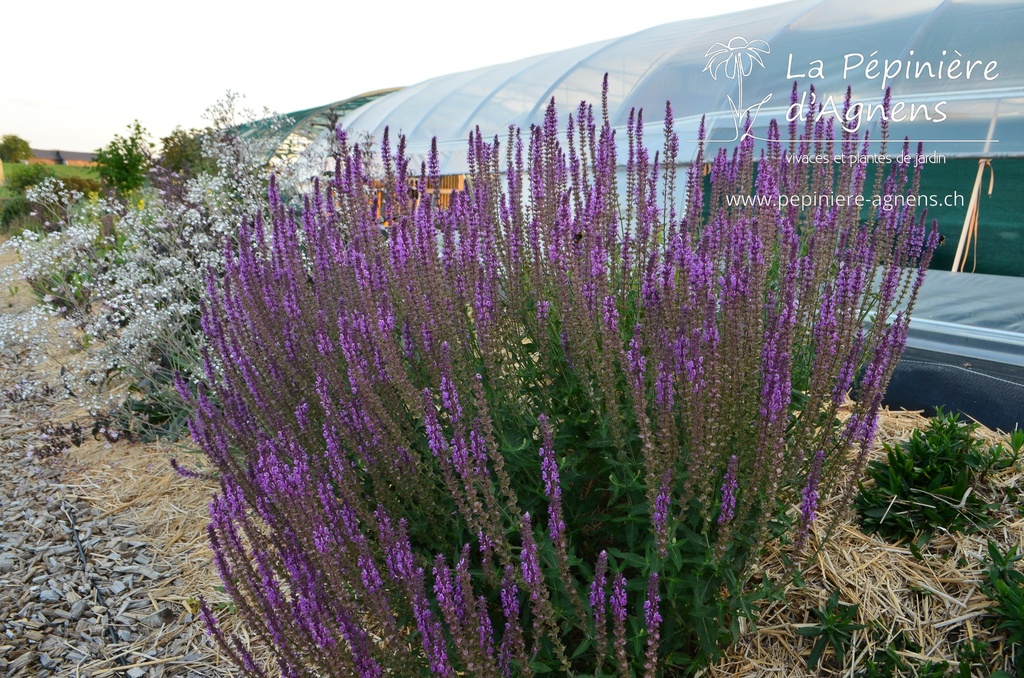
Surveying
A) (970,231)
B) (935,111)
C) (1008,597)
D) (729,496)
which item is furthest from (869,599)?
(935,111)

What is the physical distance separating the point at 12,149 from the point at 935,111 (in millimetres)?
39926

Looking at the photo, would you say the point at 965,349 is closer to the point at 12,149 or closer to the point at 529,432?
the point at 529,432

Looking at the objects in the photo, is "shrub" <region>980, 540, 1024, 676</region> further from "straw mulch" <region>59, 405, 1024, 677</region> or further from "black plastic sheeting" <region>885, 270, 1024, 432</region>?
"black plastic sheeting" <region>885, 270, 1024, 432</region>

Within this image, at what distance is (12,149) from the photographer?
3331cm

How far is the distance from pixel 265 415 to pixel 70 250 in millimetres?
4993

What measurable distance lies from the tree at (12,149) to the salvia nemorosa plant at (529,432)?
38586 millimetres

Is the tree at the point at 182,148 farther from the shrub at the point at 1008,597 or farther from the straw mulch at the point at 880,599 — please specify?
the shrub at the point at 1008,597

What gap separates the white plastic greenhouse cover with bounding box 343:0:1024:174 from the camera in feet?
20.8

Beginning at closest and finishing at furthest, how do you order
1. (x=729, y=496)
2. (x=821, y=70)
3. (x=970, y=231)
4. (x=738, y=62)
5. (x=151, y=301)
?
(x=729, y=496) < (x=151, y=301) < (x=970, y=231) < (x=821, y=70) < (x=738, y=62)

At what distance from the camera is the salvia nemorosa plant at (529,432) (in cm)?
188

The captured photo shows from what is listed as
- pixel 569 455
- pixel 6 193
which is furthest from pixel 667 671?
pixel 6 193

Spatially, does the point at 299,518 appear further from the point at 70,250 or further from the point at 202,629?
the point at 70,250

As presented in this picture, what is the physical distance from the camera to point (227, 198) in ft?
24.2

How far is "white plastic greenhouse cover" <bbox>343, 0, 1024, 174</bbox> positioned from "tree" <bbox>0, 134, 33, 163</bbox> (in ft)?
105
